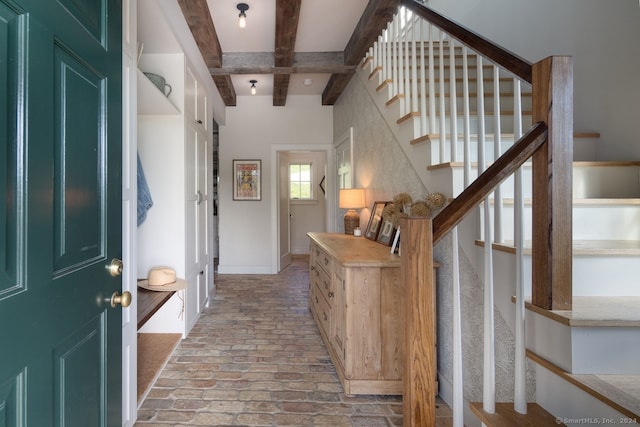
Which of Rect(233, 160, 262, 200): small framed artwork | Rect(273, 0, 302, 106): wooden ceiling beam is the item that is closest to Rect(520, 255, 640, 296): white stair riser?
Rect(273, 0, 302, 106): wooden ceiling beam

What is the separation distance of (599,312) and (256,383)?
178cm

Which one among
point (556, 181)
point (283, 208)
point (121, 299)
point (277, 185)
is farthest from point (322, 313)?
point (283, 208)

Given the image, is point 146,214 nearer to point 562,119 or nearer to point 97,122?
point 97,122

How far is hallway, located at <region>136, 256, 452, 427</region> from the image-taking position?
162 cm

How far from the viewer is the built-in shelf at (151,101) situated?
1861mm

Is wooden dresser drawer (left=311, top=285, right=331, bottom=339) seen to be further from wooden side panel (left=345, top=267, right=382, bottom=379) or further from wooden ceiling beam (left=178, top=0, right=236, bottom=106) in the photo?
wooden ceiling beam (left=178, top=0, right=236, bottom=106)

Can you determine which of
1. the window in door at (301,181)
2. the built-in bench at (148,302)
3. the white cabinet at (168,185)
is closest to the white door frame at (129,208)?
the built-in bench at (148,302)

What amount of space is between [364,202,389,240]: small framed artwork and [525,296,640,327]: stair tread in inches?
63.0

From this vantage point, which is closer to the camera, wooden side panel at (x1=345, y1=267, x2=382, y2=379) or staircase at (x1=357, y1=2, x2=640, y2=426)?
staircase at (x1=357, y1=2, x2=640, y2=426)

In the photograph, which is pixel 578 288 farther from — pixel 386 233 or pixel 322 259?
pixel 322 259

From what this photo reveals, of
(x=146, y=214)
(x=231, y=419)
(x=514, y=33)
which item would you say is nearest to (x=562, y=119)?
(x=231, y=419)

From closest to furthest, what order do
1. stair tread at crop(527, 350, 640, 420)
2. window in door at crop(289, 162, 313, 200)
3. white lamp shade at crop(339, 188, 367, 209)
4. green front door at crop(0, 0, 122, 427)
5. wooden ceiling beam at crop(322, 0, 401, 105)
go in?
green front door at crop(0, 0, 122, 427)
stair tread at crop(527, 350, 640, 420)
wooden ceiling beam at crop(322, 0, 401, 105)
white lamp shade at crop(339, 188, 367, 209)
window in door at crop(289, 162, 313, 200)

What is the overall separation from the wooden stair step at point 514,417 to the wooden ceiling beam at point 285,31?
2.89m

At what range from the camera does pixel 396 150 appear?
2451mm
